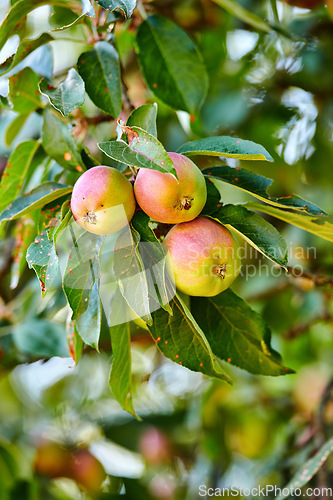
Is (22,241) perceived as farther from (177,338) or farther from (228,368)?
(228,368)

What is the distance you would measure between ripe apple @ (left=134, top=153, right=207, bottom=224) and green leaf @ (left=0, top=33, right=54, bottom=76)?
31cm

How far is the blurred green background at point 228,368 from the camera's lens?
1476 millimetres

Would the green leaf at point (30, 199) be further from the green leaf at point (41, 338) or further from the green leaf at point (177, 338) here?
the green leaf at point (41, 338)

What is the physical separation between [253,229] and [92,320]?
26cm

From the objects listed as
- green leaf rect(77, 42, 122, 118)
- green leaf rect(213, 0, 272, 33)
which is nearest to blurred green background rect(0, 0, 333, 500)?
green leaf rect(213, 0, 272, 33)

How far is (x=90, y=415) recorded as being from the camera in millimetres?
1819

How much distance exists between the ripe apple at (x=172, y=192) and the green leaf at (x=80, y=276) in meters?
0.10

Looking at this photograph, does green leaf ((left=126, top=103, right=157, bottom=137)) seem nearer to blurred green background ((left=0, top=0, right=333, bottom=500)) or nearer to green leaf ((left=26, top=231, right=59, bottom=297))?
green leaf ((left=26, top=231, right=59, bottom=297))

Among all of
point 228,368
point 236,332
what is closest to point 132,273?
point 236,332

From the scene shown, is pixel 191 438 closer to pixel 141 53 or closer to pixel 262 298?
pixel 262 298

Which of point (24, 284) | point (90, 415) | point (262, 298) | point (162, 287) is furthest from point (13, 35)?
point (90, 415)

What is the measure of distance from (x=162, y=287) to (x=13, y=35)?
0.54 metres

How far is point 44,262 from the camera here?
646 millimetres

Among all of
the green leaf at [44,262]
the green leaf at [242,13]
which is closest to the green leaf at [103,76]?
the green leaf at [44,262]
